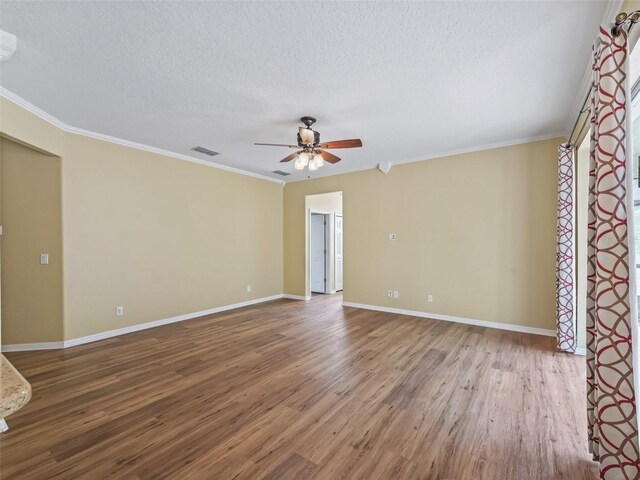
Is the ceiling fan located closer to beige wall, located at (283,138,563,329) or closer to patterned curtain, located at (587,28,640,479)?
patterned curtain, located at (587,28,640,479)

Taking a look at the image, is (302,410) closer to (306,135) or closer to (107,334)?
→ (306,135)

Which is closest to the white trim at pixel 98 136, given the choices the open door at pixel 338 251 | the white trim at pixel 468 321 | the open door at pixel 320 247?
the open door at pixel 320 247

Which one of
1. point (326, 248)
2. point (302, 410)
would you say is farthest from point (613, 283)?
point (326, 248)

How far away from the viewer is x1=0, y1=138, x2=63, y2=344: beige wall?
350 centimetres

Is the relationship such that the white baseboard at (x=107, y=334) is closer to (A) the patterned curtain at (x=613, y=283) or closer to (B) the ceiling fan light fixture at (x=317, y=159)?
(B) the ceiling fan light fixture at (x=317, y=159)

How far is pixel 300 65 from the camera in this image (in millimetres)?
2436

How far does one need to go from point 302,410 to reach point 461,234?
3637 millimetres

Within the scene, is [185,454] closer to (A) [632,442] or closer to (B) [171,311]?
(A) [632,442]

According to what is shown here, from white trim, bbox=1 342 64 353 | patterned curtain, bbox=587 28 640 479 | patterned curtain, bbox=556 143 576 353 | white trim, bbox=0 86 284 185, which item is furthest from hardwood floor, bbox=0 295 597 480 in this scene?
white trim, bbox=0 86 284 185

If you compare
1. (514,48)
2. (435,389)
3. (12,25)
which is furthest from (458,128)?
(12,25)

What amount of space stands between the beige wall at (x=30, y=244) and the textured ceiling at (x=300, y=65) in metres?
0.79

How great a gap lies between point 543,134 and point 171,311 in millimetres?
6011

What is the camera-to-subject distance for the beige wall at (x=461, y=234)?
417cm

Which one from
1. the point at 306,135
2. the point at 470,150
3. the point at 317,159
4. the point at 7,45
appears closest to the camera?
the point at 7,45
